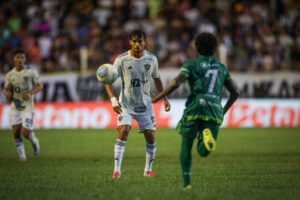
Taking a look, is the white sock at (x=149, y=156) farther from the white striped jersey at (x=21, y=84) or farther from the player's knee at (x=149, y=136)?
the white striped jersey at (x=21, y=84)

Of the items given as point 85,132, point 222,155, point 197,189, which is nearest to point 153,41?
point 85,132

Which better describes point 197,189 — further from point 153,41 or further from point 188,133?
point 153,41

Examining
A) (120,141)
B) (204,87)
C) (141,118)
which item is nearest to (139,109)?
(141,118)

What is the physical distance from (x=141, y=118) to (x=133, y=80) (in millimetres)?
654

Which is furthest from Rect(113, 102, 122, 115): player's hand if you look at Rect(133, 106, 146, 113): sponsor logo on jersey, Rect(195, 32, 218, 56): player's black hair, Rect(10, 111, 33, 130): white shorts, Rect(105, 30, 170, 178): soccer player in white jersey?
Rect(10, 111, 33, 130): white shorts

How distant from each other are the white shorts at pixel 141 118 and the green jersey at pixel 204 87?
6.59ft

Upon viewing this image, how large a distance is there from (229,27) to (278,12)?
2879 mm

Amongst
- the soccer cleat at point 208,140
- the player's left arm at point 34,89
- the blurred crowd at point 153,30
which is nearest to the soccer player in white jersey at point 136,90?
the soccer cleat at point 208,140

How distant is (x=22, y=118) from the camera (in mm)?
12672

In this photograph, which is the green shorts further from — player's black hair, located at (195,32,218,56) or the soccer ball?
the soccer ball

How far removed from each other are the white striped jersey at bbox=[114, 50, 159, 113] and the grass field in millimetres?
1235

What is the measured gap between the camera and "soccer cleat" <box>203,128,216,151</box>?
22.8 feet

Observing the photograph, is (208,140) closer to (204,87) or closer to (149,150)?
(204,87)

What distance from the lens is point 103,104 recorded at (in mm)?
22688
